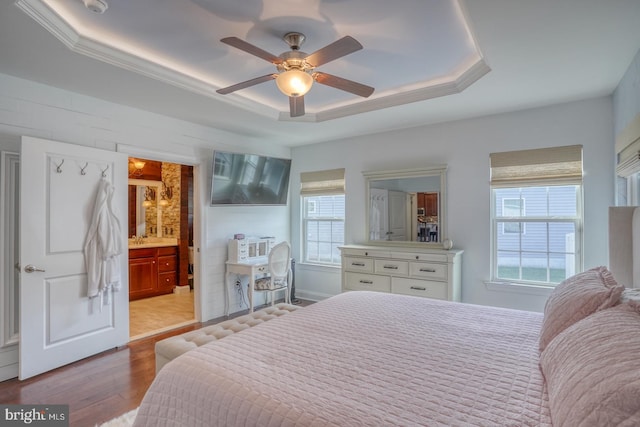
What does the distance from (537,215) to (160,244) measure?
17.6ft

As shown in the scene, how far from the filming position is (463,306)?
2.33 metres

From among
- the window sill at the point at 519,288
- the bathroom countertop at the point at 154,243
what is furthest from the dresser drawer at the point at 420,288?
the bathroom countertop at the point at 154,243

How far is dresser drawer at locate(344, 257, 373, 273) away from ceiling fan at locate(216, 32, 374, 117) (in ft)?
7.66

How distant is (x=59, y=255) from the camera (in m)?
2.93

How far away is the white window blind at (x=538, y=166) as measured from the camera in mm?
3316

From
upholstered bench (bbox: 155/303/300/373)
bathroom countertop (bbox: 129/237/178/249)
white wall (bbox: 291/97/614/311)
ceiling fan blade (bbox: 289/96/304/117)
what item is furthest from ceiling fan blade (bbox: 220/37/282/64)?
bathroom countertop (bbox: 129/237/178/249)

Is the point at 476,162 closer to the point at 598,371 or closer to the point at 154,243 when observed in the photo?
the point at 598,371

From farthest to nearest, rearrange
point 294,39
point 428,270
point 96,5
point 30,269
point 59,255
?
point 428,270 < point 59,255 < point 30,269 < point 294,39 < point 96,5

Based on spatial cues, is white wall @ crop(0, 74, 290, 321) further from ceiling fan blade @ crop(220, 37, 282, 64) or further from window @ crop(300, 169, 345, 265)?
ceiling fan blade @ crop(220, 37, 282, 64)

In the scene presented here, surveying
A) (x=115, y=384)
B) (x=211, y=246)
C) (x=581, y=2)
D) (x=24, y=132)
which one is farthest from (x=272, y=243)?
(x=581, y=2)

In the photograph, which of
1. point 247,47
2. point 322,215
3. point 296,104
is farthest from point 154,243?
point 247,47

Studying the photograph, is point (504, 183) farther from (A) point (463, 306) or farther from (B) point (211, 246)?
(B) point (211, 246)

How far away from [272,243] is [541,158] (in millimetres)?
3426

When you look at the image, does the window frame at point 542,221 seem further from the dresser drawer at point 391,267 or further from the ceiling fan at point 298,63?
the ceiling fan at point 298,63
